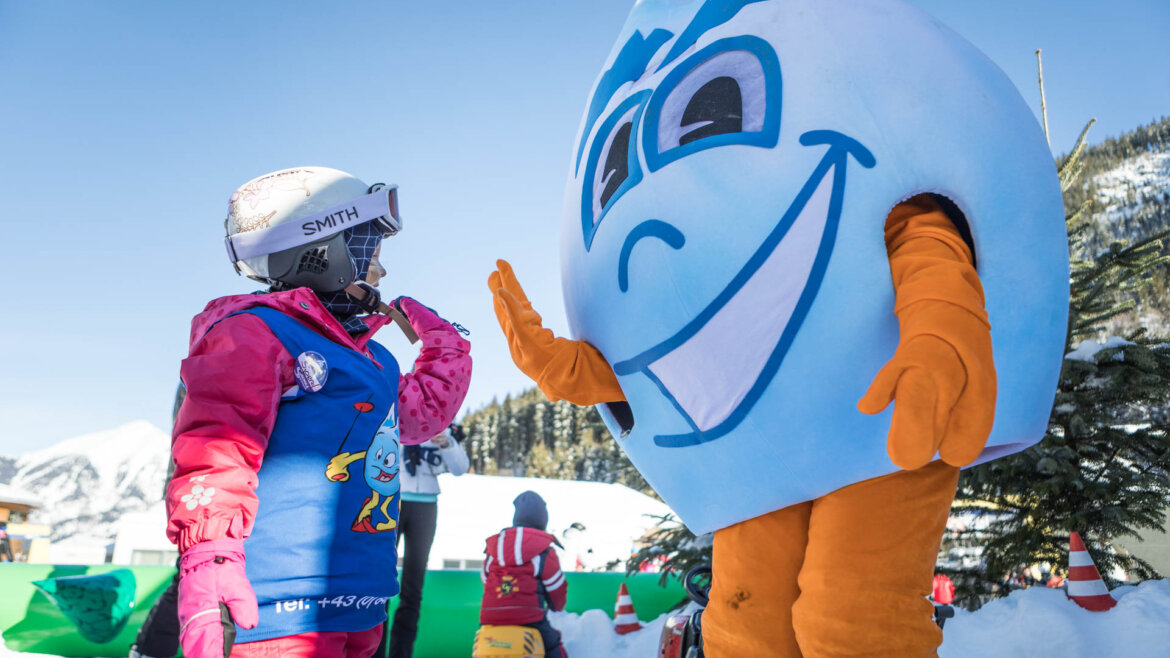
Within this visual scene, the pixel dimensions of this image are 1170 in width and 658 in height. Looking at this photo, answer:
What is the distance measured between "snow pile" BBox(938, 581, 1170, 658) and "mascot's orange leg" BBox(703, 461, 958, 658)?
1.54m

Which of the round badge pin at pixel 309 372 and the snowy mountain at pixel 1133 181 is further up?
the snowy mountain at pixel 1133 181

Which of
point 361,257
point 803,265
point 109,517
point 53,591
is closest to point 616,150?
point 803,265

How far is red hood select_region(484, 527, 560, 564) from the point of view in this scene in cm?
Result: 459

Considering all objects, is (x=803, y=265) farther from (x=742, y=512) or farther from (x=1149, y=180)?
(x=1149, y=180)

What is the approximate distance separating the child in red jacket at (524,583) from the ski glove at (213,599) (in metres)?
3.28

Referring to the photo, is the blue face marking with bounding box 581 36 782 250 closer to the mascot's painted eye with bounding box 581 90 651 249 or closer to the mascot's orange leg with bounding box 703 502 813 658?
the mascot's painted eye with bounding box 581 90 651 249

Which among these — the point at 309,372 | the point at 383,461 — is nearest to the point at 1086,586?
the point at 383,461

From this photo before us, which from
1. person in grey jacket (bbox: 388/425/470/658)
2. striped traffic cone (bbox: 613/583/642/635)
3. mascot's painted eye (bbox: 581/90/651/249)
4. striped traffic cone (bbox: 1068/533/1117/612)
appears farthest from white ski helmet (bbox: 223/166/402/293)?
striped traffic cone (bbox: 613/583/642/635)

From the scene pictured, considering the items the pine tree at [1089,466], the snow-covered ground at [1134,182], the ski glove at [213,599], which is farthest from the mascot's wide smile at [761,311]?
the snow-covered ground at [1134,182]

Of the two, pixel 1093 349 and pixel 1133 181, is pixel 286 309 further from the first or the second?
pixel 1133 181

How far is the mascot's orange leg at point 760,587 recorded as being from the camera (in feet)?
5.26

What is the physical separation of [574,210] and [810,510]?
0.97 m

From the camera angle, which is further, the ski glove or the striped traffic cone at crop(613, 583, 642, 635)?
the striped traffic cone at crop(613, 583, 642, 635)

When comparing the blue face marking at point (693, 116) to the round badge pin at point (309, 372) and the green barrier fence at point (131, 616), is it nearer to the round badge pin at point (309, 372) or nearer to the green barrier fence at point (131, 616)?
the round badge pin at point (309, 372)
